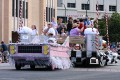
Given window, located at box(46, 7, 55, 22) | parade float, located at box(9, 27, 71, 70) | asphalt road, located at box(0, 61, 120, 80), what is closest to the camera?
asphalt road, located at box(0, 61, 120, 80)

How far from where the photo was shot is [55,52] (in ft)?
71.4

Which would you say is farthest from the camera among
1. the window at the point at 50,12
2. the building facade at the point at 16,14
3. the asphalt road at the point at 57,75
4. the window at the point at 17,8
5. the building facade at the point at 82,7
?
the building facade at the point at 82,7

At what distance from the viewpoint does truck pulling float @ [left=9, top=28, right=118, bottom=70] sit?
2112cm

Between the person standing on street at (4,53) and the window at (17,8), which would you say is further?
the window at (17,8)

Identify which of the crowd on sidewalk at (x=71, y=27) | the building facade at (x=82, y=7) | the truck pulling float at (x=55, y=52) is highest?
the building facade at (x=82, y=7)

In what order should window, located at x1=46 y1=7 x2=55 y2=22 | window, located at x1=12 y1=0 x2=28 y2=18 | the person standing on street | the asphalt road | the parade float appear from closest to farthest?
the asphalt road → the parade float → the person standing on street → window, located at x1=12 y1=0 x2=28 y2=18 → window, located at x1=46 y1=7 x2=55 y2=22

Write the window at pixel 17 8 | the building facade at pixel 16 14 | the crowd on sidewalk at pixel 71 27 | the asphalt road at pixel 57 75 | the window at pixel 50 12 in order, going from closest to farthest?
the asphalt road at pixel 57 75 → the crowd on sidewalk at pixel 71 27 → the building facade at pixel 16 14 → the window at pixel 17 8 → the window at pixel 50 12

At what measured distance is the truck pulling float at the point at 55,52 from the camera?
21125mm

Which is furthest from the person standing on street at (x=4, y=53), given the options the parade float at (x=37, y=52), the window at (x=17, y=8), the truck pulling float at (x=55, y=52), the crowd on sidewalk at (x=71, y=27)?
the window at (x=17, y=8)

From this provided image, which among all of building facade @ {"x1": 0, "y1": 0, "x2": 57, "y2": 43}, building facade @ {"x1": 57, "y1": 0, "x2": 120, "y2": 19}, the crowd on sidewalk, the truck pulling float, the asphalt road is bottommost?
the asphalt road

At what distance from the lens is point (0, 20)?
50500mm

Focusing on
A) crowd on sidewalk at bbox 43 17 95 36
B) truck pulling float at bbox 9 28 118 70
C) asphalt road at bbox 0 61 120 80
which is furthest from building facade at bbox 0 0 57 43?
asphalt road at bbox 0 61 120 80

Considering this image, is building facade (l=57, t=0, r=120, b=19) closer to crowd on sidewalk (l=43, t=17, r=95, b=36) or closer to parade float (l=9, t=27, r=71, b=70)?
crowd on sidewalk (l=43, t=17, r=95, b=36)

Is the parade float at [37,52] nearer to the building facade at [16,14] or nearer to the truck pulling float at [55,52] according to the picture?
the truck pulling float at [55,52]
